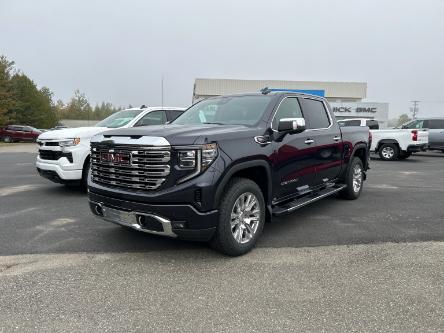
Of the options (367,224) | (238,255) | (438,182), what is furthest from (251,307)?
(438,182)

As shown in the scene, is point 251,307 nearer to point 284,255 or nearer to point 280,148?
point 284,255

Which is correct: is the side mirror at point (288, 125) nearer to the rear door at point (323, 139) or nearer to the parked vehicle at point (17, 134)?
the rear door at point (323, 139)

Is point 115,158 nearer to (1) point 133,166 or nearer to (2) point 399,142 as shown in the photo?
(1) point 133,166

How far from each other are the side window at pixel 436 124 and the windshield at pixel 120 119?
52.3 feet

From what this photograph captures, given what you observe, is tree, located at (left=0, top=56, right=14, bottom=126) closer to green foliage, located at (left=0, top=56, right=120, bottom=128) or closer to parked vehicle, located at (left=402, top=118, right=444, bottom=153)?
green foliage, located at (left=0, top=56, right=120, bottom=128)

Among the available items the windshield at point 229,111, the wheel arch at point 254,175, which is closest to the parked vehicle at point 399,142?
the windshield at point 229,111

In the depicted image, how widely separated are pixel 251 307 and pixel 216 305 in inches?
11.7

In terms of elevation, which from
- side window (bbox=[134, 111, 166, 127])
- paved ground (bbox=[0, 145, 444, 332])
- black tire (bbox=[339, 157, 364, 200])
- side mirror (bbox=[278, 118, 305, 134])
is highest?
side window (bbox=[134, 111, 166, 127])

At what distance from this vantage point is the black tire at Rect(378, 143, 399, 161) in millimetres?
16297

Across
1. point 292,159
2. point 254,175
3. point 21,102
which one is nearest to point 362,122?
point 292,159

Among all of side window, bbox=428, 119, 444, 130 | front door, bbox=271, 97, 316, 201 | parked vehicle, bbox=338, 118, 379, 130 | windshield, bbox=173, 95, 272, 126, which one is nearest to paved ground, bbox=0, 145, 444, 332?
front door, bbox=271, 97, 316, 201

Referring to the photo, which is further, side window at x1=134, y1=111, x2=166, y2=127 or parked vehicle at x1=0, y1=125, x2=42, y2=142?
parked vehicle at x1=0, y1=125, x2=42, y2=142

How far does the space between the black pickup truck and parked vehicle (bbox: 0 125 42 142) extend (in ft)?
Answer: 118

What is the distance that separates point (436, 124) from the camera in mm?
18781
